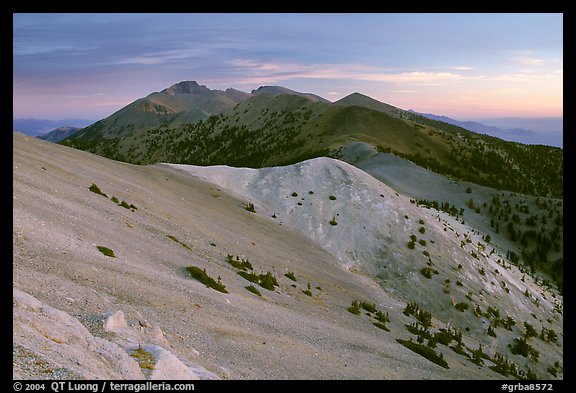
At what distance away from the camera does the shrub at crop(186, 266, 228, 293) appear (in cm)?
1670

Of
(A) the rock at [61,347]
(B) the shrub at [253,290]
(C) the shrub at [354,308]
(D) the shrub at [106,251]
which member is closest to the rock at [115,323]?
(A) the rock at [61,347]

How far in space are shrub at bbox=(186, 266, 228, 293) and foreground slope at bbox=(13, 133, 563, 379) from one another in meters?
0.44

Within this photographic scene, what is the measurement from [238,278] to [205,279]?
2876 mm

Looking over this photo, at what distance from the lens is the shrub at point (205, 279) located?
16.7 metres

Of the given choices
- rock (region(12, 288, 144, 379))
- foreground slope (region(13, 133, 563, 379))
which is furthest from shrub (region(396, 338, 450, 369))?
rock (region(12, 288, 144, 379))

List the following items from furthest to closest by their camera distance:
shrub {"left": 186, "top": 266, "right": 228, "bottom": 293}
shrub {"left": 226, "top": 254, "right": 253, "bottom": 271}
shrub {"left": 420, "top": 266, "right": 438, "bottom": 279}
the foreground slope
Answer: shrub {"left": 420, "top": 266, "right": 438, "bottom": 279} → shrub {"left": 226, "top": 254, "right": 253, "bottom": 271} → shrub {"left": 186, "top": 266, "right": 228, "bottom": 293} → the foreground slope

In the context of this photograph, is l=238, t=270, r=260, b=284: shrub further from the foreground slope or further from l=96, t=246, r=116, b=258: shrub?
l=96, t=246, r=116, b=258: shrub

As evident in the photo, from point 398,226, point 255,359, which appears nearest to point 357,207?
point 398,226

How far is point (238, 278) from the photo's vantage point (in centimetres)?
1956

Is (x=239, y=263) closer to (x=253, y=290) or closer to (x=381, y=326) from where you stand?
(x=253, y=290)

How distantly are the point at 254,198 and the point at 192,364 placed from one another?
2642 cm

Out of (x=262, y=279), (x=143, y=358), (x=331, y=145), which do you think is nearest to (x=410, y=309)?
(x=262, y=279)

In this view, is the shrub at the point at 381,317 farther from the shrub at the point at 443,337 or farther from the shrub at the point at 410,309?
the shrub at the point at 443,337

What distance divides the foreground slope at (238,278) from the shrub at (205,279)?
44cm
